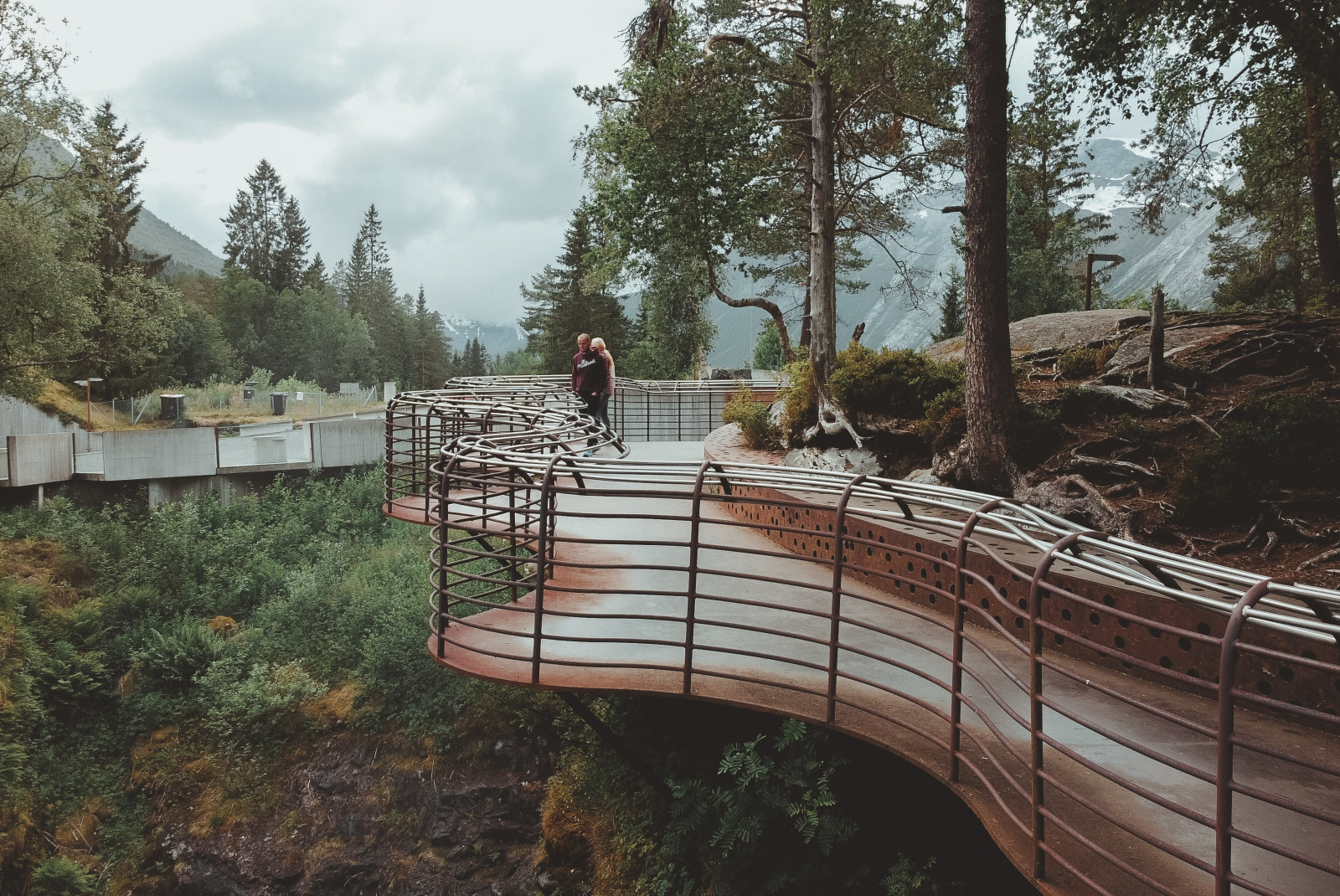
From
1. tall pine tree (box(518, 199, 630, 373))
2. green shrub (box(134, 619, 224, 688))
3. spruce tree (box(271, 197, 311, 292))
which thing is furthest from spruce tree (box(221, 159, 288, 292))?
green shrub (box(134, 619, 224, 688))

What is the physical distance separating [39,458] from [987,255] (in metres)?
21.3

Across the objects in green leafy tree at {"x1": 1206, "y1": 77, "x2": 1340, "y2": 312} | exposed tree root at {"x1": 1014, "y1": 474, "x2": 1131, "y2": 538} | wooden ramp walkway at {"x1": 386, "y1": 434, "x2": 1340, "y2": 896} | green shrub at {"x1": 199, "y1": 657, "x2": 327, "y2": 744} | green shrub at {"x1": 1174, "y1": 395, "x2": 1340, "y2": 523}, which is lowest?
green shrub at {"x1": 199, "y1": 657, "x2": 327, "y2": 744}

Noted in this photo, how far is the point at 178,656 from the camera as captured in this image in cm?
1425

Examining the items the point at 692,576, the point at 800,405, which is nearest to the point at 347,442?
the point at 800,405

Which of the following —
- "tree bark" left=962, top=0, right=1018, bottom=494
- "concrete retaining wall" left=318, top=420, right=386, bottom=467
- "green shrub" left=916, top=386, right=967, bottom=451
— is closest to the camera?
"tree bark" left=962, top=0, right=1018, bottom=494

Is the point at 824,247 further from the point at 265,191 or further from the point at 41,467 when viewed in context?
the point at 265,191

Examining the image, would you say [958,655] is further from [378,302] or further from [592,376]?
[378,302]

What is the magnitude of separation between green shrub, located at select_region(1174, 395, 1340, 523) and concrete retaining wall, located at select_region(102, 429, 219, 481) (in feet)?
69.6

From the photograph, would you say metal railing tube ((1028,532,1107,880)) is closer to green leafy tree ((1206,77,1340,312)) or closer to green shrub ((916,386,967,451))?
green shrub ((916,386,967,451))

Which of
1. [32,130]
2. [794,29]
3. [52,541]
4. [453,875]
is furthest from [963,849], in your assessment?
[32,130]

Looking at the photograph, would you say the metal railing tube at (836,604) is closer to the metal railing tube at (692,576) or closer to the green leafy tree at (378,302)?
the metal railing tube at (692,576)

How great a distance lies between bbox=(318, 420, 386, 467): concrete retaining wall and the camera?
22.5 meters

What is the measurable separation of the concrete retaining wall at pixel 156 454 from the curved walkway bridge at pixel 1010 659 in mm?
17066

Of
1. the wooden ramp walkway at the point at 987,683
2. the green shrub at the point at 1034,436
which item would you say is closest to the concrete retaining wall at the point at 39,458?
the wooden ramp walkway at the point at 987,683
